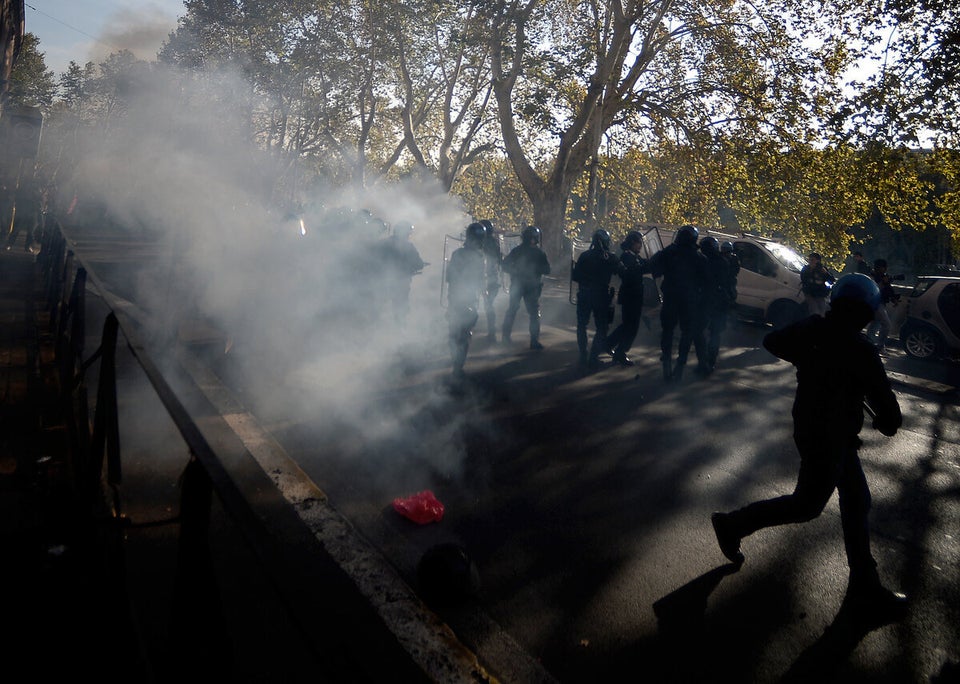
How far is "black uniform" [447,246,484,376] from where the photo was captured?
25.1ft

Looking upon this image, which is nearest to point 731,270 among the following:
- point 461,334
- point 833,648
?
point 461,334

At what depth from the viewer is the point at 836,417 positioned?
334 cm

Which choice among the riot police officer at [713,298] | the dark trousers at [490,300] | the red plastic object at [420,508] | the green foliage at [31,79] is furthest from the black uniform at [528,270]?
the green foliage at [31,79]

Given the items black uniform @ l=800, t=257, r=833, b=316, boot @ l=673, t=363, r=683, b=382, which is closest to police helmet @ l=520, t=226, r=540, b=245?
boot @ l=673, t=363, r=683, b=382

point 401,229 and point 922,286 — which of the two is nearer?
point 401,229

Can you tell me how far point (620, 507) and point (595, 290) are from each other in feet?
14.6

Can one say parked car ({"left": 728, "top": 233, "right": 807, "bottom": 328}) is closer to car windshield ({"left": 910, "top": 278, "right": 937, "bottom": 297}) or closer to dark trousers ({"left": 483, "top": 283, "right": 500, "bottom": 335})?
car windshield ({"left": 910, "top": 278, "right": 937, "bottom": 297})

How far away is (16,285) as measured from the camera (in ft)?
38.5

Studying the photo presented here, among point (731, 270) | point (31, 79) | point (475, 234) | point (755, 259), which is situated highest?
point (31, 79)

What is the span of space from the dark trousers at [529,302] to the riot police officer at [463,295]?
1.04 m

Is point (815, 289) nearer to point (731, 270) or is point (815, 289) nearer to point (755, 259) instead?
point (731, 270)

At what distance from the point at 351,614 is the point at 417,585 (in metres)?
0.40

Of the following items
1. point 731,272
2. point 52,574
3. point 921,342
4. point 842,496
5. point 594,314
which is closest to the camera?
point 52,574

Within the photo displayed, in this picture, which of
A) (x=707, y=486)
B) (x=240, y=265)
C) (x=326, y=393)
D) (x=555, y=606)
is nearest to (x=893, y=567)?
(x=707, y=486)
